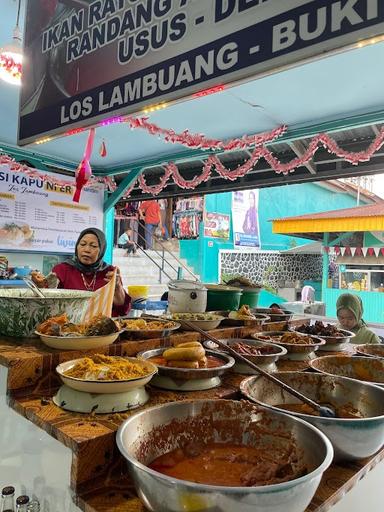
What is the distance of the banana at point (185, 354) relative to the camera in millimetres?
1683

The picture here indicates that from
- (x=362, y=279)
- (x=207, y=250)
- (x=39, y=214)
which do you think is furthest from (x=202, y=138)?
(x=207, y=250)

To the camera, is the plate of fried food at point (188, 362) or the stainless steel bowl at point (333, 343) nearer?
the plate of fried food at point (188, 362)

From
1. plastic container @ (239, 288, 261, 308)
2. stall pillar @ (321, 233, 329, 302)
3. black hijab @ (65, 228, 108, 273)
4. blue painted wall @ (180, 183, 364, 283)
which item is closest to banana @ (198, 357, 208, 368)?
plastic container @ (239, 288, 261, 308)

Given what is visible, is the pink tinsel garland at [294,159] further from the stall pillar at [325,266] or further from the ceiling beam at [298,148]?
the stall pillar at [325,266]

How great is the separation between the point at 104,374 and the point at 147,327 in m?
0.74

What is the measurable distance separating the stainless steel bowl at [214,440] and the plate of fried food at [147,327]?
0.72m

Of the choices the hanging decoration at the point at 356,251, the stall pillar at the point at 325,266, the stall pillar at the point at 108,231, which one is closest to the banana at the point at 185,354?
the stall pillar at the point at 108,231

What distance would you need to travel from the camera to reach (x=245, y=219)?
45.1 ft

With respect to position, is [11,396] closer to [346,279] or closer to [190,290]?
[190,290]

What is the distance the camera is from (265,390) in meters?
1.66

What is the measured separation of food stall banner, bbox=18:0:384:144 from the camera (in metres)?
1.23

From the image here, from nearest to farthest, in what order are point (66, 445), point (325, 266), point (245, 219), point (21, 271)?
point (66, 445) < point (21, 271) < point (325, 266) < point (245, 219)

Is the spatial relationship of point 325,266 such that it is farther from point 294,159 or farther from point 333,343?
point 333,343

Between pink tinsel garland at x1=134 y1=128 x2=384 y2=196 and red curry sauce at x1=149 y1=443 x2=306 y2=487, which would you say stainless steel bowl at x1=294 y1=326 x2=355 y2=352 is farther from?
pink tinsel garland at x1=134 y1=128 x2=384 y2=196
